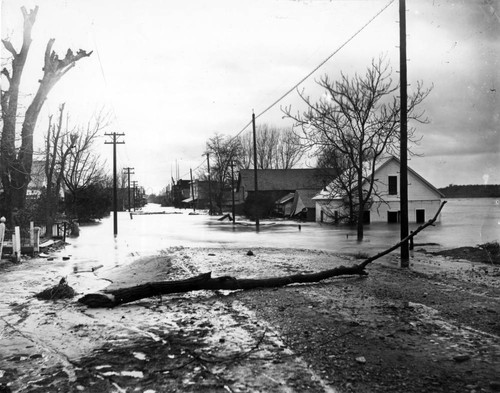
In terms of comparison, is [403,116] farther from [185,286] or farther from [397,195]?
[397,195]

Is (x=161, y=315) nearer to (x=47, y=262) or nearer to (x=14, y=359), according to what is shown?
(x=14, y=359)

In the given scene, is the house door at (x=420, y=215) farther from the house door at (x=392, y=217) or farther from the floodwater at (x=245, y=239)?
the floodwater at (x=245, y=239)

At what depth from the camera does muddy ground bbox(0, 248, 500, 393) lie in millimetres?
4258

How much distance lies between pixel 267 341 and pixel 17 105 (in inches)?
738

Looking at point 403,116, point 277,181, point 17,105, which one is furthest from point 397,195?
point 17,105

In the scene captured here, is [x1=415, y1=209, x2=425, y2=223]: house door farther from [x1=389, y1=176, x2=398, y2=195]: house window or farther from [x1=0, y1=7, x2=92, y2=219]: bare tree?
[x1=0, y1=7, x2=92, y2=219]: bare tree

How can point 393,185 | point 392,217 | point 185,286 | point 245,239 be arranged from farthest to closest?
point 393,185 < point 392,217 < point 245,239 < point 185,286

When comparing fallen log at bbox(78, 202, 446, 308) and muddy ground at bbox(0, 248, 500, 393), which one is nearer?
muddy ground at bbox(0, 248, 500, 393)

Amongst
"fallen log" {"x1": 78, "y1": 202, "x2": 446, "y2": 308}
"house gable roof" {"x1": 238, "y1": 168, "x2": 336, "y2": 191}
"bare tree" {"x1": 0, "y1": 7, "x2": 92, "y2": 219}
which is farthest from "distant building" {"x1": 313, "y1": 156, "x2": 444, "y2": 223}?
"fallen log" {"x1": 78, "y1": 202, "x2": 446, "y2": 308}

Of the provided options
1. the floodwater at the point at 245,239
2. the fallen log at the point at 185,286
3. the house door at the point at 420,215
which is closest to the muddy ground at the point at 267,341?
the fallen log at the point at 185,286

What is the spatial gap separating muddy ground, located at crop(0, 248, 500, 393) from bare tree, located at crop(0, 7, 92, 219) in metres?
11.1

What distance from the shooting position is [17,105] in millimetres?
19641

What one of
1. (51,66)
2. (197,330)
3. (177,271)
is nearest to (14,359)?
(197,330)

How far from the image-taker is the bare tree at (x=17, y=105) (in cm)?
1833
